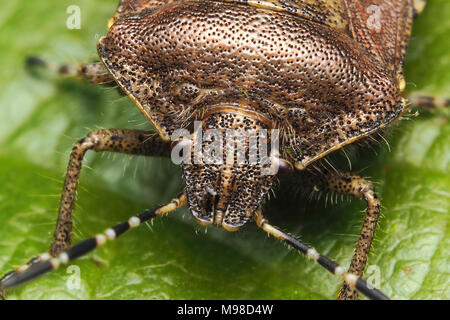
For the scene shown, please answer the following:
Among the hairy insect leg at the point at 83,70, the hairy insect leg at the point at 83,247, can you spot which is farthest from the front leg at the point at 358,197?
the hairy insect leg at the point at 83,70

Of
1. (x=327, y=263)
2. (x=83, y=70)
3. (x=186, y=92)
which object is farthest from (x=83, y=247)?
(x=83, y=70)

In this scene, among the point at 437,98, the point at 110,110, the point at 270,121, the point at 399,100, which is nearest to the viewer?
the point at 270,121

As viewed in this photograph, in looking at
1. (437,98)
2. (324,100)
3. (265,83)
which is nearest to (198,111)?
(265,83)

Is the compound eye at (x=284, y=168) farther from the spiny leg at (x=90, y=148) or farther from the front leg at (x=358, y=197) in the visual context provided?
the spiny leg at (x=90, y=148)

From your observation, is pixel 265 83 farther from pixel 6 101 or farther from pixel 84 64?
pixel 6 101

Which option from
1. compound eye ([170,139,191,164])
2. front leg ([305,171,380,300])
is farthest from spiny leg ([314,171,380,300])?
compound eye ([170,139,191,164])
